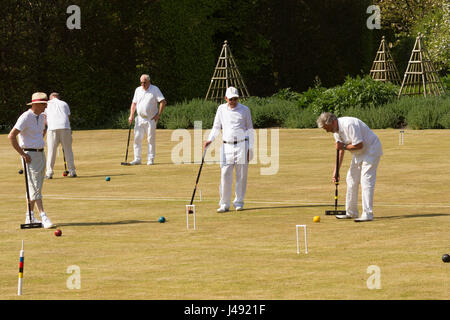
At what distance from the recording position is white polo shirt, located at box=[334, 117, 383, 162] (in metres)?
13.5

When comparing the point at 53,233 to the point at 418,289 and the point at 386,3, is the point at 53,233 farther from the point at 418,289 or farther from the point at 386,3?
the point at 386,3

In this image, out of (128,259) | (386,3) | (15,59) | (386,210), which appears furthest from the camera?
(386,3)

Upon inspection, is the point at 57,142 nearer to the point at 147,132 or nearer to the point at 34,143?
the point at 147,132

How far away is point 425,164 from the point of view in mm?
21219

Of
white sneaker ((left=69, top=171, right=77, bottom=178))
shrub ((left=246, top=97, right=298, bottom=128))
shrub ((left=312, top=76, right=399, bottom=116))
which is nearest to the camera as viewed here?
white sneaker ((left=69, top=171, right=77, bottom=178))

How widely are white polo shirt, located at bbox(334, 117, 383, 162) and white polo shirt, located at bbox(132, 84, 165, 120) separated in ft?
30.3

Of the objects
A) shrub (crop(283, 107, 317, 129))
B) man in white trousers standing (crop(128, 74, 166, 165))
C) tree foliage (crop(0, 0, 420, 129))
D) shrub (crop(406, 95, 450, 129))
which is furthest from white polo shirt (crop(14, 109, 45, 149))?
tree foliage (crop(0, 0, 420, 129))

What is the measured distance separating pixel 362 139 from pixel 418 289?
4.71 meters

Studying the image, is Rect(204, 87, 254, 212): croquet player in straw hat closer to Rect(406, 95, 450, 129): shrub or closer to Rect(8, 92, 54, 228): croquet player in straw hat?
Rect(8, 92, 54, 228): croquet player in straw hat

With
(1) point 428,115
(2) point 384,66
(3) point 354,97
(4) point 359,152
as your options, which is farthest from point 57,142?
(2) point 384,66

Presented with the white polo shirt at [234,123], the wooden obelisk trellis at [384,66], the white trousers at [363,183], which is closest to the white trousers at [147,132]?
the white polo shirt at [234,123]

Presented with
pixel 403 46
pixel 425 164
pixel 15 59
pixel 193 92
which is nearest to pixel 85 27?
pixel 15 59

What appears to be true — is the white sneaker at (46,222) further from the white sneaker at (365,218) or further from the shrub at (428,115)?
the shrub at (428,115)

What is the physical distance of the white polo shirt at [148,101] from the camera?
2233 centimetres
